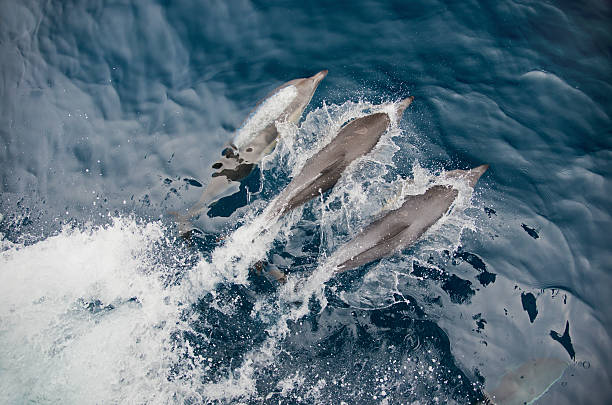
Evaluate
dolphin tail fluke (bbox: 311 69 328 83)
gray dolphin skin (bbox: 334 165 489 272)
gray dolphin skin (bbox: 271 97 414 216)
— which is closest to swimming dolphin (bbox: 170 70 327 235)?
dolphin tail fluke (bbox: 311 69 328 83)

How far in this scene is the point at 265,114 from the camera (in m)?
7.41

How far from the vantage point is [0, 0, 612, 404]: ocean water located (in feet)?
19.4

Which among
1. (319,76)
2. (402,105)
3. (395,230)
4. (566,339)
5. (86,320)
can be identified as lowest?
(86,320)

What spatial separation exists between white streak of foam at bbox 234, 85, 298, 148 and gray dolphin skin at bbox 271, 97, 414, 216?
3.66 feet

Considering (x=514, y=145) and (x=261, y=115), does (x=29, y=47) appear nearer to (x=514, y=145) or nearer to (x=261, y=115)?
(x=261, y=115)

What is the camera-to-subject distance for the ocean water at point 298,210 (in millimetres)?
5910

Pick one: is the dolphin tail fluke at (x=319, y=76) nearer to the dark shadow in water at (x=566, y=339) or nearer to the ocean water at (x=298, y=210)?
the ocean water at (x=298, y=210)

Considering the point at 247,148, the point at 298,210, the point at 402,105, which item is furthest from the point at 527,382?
the point at 247,148

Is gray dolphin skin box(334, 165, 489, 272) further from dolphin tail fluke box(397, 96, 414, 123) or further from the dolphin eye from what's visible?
the dolphin eye

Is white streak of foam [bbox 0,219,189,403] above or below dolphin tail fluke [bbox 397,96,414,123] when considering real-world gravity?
below

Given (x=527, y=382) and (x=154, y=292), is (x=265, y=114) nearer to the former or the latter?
(x=154, y=292)

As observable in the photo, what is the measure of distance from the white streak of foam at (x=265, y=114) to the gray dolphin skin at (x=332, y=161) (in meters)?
1.12

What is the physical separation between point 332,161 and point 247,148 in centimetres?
155

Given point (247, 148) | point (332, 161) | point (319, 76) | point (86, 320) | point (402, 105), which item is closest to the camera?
point (86, 320)
